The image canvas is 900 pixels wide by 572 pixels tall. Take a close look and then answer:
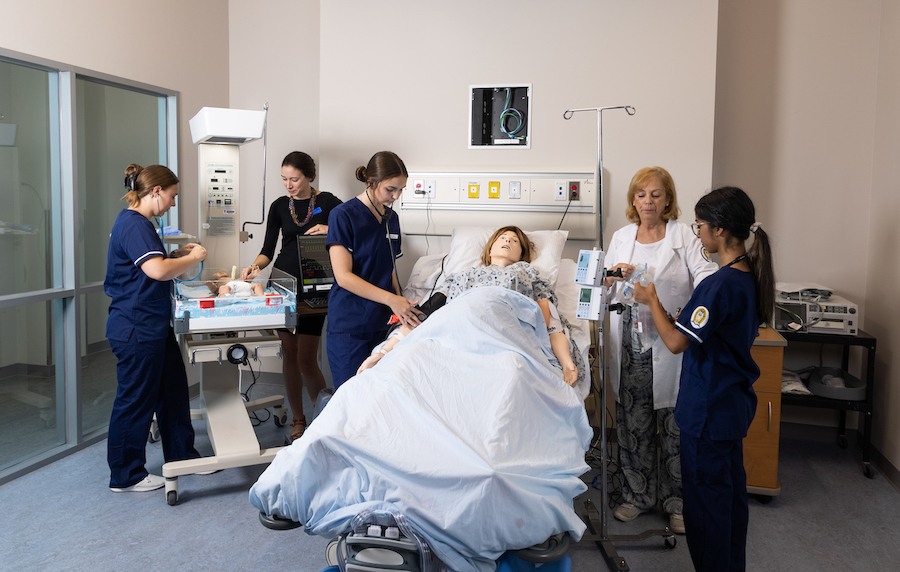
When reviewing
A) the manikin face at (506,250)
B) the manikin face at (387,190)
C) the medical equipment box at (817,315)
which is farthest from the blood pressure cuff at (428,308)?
the medical equipment box at (817,315)

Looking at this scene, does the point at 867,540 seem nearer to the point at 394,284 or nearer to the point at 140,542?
the point at 394,284

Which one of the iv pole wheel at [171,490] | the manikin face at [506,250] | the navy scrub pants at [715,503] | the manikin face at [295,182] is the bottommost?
the iv pole wheel at [171,490]

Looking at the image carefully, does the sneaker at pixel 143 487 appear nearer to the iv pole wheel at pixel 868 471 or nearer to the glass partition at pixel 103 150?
the glass partition at pixel 103 150

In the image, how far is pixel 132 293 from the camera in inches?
106

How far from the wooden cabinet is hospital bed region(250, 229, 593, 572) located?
126 cm

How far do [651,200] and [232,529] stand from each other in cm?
214

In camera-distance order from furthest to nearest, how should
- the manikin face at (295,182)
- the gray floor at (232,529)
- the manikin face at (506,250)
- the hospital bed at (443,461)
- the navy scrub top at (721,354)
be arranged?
the manikin face at (295,182)
the manikin face at (506,250)
the gray floor at (232,529)
the navy scrub top at (721,354)
the hospital bed at (443,461)

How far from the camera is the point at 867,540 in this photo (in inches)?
97.3

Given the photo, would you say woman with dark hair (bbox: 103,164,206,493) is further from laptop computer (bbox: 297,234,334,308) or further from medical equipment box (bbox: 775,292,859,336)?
medical equipment box (bbox: 775,292,859,336)

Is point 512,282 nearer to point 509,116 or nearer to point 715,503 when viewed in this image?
point 715,503

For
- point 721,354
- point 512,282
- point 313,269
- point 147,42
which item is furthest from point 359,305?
point 147,42

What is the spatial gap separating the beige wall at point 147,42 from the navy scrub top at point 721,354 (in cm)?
304

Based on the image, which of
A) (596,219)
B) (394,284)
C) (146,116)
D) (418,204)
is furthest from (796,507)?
(146,116)

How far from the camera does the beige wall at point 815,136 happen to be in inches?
128
